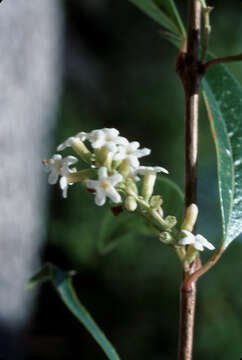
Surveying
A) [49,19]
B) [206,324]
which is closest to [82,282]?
[206,324]

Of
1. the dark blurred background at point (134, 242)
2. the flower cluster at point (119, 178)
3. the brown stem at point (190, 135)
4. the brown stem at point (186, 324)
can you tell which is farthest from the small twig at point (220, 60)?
the dark blurred background at point (134, 242)

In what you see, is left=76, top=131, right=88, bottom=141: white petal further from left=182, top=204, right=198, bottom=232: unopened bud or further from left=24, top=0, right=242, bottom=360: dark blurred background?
left=24, top=0, right=242, bottom=360: dark blurred background

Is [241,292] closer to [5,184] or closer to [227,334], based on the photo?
[227,334]

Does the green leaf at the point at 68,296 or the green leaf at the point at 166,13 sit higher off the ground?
the green leaf at the point at 166,13

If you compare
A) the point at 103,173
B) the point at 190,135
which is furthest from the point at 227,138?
the point at 103,173

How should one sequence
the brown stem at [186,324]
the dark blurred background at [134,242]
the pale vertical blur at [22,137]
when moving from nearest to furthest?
the brown stem at [186,324], the pale vertical blur at [22,137], the dark blurred background at [134,242]

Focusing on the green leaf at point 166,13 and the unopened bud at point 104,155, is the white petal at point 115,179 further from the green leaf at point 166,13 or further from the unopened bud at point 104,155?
the green leaf at point 166,13

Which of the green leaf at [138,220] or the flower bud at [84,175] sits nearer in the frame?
the flower bud at [84,175]

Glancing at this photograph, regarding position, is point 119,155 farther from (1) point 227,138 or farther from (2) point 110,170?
(1) point 227,138
